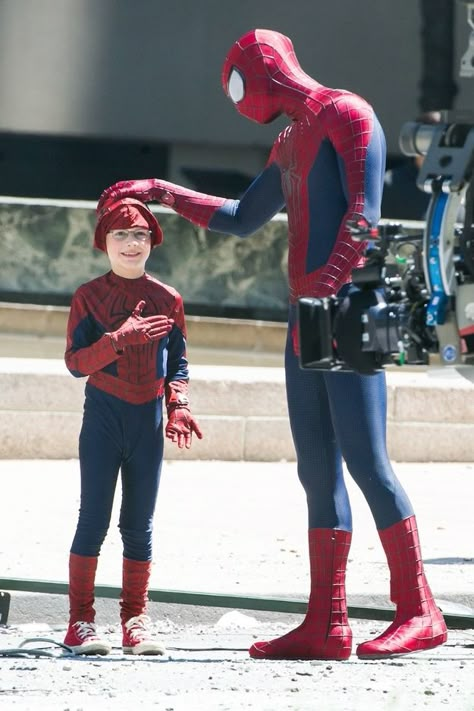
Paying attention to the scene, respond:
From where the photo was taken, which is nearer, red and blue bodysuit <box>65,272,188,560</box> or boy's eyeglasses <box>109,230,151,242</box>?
red and blue bodysuit <box>65,272,188,560</box>

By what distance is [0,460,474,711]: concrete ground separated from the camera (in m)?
4.82

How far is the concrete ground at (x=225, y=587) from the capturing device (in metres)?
4.82

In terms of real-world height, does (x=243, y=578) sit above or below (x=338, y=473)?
below

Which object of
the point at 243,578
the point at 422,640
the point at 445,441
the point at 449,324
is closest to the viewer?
the point at 449,324

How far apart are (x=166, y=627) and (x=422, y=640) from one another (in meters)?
1.36

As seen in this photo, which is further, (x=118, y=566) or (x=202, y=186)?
(x=202, y=186)

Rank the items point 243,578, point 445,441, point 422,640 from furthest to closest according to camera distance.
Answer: point 445,441, point 243,578, point 422,640

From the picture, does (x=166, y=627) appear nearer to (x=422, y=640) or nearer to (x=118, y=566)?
(x=118, y=566)

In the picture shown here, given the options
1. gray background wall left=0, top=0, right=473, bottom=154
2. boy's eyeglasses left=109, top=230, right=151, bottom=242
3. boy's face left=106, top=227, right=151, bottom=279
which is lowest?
boy's face left=106, top=227, right=151, bottom=279

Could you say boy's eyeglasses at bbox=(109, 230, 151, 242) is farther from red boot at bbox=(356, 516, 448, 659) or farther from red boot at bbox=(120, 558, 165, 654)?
red boot at bbox=(356, 516, 448, 659)

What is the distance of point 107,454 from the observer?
5.35 meters

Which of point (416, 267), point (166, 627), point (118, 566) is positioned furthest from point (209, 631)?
point (416, 267)

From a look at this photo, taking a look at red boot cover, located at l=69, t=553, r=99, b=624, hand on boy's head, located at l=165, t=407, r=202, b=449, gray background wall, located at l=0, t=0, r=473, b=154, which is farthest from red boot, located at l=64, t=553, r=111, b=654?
gray background wall, located at l=0, t=0, r=473, b=154

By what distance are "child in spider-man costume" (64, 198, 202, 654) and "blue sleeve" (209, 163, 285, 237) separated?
323mm
